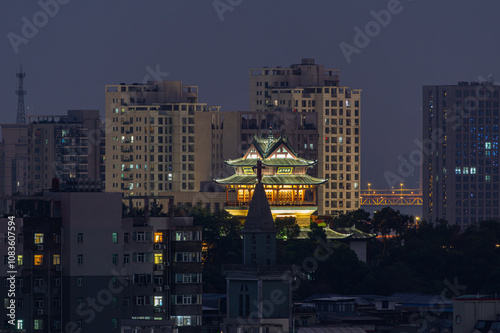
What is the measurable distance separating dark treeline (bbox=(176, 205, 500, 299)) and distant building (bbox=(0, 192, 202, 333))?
27.8 m

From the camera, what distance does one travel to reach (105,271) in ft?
444

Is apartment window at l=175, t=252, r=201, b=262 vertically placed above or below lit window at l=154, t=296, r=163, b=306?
above

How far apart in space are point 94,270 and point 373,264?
65.0m

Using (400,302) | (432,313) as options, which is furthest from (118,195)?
(400,302)

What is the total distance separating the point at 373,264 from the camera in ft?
641

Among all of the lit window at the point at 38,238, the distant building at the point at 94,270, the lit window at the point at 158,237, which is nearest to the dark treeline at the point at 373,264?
the lit window at the point at 158,237

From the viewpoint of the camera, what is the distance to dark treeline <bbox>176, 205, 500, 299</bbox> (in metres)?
174

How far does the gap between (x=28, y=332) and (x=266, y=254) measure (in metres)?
17.5

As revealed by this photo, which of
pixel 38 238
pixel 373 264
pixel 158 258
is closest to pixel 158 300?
pixel 158 258

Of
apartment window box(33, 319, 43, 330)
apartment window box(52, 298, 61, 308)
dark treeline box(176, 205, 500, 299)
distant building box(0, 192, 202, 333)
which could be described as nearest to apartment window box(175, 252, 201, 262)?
distant building box(0, 192, 202, 333)

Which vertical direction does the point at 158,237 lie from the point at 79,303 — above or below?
above

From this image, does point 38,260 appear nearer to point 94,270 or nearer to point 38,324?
point 94,270

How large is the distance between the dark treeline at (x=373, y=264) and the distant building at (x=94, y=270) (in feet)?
91.1

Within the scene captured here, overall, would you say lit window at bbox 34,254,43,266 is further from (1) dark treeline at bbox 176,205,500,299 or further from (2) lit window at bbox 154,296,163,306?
(1) dark treeline at bbox 176,205,500,299
